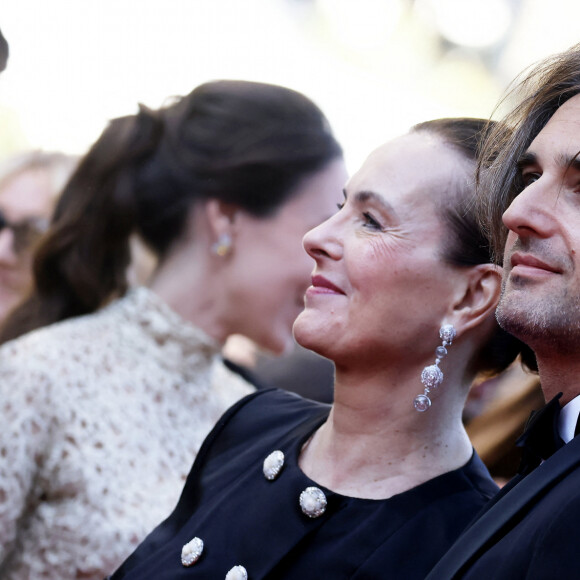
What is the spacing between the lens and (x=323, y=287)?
1.39 metres

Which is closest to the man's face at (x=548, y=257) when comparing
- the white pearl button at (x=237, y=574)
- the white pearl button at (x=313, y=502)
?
the white pearl button at (x=313, y=502)

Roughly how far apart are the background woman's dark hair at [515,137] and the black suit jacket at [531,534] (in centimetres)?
46

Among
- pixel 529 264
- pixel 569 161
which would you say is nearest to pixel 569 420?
A: pixel 529 264

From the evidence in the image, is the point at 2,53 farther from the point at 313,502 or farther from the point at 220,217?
the point at 313,502

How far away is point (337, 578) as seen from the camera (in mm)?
1191

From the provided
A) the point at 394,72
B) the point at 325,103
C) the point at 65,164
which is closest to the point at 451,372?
the point at 325,103

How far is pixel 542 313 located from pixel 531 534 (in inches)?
11.1

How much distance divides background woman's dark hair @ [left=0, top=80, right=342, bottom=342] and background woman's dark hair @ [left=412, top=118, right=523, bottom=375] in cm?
65

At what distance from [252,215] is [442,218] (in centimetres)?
85

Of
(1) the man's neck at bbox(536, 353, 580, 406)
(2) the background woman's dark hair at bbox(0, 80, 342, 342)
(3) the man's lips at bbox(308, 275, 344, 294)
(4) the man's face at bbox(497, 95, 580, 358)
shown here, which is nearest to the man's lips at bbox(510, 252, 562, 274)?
(4) the man's face at bbox(497, 95, 580, 358)

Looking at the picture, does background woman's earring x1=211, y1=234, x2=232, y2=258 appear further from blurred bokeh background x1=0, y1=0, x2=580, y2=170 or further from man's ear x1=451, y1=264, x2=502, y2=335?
man's ear x1=451, y1=264, x2=502, y2=335

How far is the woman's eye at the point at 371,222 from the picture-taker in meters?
1.39

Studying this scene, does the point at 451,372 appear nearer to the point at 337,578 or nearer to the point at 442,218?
the point at 442,218

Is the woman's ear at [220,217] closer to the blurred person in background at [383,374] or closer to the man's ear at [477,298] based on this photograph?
the blurred person in background at [383,374]
